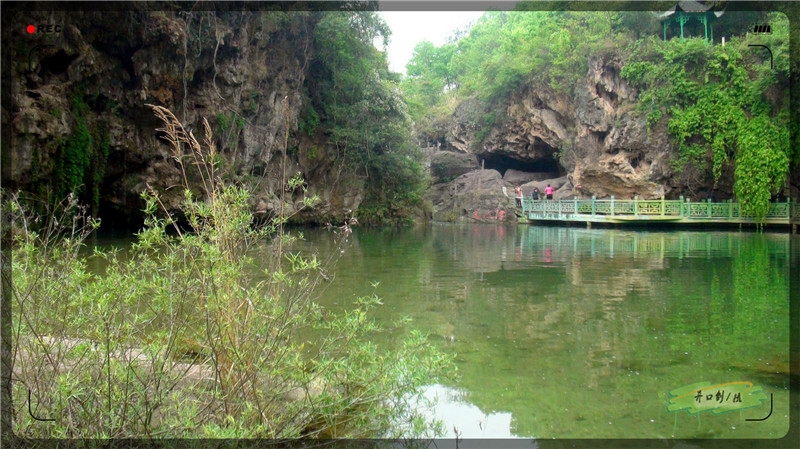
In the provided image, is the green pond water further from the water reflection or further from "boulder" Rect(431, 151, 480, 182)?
"boulder" Rect(431, 151, 480, 182)

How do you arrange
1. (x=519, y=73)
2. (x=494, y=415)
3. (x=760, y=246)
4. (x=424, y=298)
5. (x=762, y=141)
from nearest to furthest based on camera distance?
(x=494, y=415)
(x=424, y=298)
(x=760, y=246)
(x=762, y=141)
(x=519, y=73)

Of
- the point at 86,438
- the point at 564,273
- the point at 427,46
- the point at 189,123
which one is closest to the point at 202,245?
the point at 86,438

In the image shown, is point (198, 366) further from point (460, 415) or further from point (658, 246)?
point (658, 246)

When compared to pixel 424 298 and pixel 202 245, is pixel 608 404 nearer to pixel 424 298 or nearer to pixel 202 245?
pixel 202 245

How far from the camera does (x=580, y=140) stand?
25.3 metres

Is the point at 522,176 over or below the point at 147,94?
below

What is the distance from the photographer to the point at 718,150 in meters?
20.1

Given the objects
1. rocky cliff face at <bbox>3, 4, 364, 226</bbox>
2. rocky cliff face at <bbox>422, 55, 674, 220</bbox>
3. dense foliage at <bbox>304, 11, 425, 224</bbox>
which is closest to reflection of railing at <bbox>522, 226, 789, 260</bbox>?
rocky cliff face at <bbox>3, 4, 364, 226</bbox>

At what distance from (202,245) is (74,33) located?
34.5ft

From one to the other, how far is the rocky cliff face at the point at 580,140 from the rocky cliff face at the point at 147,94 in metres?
12.0

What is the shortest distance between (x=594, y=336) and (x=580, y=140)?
22243mm

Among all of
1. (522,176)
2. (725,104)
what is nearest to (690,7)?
(725,104)

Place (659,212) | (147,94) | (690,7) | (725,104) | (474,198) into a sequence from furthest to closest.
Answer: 1. (474,198)
2. (690,7)
3. (659,212)
4. (725,104)
5. (147,94)

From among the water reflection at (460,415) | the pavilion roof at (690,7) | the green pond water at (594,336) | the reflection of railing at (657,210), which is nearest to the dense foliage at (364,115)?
the reflection of railing at (657,210)
